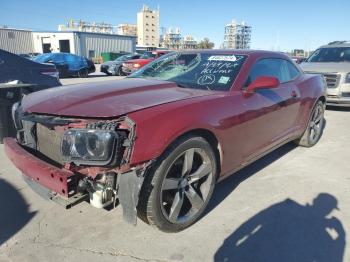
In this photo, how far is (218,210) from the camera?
3438mm

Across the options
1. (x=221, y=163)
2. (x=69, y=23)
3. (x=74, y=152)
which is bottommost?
(x=221, y=163)

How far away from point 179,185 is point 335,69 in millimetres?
7450

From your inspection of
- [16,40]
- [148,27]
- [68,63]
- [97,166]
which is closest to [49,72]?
[97,166]

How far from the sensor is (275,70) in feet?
14.7

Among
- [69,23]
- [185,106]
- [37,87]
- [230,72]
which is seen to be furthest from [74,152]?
[69,23]

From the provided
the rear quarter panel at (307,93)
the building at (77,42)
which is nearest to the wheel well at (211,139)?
the rear quarter panel at (307,93)

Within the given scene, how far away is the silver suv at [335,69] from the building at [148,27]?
106 meters

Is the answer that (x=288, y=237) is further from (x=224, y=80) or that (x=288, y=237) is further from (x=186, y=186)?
(x=224, y=80)

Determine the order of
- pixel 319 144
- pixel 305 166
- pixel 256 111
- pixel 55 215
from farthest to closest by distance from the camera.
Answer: pixel 319 144, pixel 305 166, pixel 256 111, pixel 55 215

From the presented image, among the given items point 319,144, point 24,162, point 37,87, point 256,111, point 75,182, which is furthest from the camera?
point 319,144

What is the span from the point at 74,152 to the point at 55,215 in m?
1.07

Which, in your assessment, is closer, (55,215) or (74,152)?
(74,152)

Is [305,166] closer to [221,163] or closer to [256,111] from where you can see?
[256,111]

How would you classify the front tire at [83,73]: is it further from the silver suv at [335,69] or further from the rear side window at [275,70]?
Answer: the rear side window at [275,70]
